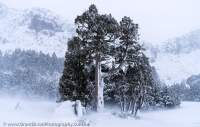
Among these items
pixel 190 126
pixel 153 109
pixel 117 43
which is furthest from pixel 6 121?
pixel 153 109

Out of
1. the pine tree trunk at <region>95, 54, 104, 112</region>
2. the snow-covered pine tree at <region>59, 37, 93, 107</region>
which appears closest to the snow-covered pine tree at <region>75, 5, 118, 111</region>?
the pine tree trunk at <region>95, 54, 104, 112</region>

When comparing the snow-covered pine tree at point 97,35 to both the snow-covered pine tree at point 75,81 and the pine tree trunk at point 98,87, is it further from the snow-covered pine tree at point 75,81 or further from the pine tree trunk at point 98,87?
the snow-covered pine tree at point 75,81

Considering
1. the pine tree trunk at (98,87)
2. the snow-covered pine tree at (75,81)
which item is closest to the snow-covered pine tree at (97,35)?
the pine tree trunk at (98,87)

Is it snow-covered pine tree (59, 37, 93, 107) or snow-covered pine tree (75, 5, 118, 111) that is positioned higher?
snow-covered pine tree (75, 5, 118, 111)

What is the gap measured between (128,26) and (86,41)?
6.57m

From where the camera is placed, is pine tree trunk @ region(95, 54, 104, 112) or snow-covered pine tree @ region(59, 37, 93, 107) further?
snow-covered pine tree @ region(59, 37, 93, 107)

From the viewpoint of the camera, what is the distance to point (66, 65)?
5606 centimetres

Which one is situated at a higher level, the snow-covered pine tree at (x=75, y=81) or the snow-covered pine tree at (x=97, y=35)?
the snow-covered pine tree at (x=97, y=35)

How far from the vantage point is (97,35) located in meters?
50.7

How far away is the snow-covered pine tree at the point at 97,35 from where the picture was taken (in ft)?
166

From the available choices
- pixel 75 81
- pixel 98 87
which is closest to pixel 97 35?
pixel 98 87

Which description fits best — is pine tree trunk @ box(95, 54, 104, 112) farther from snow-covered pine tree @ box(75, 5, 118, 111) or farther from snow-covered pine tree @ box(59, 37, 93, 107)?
snow-covered pine tree @ box(59, 37, 93, 107)

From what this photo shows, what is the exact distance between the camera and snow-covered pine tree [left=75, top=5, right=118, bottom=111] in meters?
50.5

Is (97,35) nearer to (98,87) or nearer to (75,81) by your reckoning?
(98,87)
